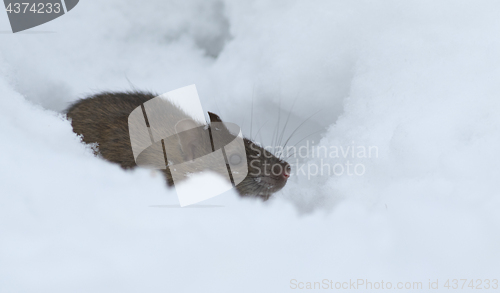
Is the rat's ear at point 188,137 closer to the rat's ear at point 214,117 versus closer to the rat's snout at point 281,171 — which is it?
the rat's ear at point 214,117

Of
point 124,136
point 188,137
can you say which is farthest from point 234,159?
point 124,136

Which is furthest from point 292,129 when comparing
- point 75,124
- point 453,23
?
point 75,124

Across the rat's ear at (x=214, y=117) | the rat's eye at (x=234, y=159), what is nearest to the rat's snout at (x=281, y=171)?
the rat's eye at (x=234, y=159)

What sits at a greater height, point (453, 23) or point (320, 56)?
point (453, 23)

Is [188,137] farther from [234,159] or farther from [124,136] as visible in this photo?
[124,136]

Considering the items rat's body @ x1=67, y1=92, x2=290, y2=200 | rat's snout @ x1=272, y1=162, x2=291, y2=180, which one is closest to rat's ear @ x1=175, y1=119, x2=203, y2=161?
rat's body @ x1=67, y1=92, x2=290, y2=200

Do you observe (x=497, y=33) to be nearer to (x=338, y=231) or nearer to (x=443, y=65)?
(x=443, y=65)
